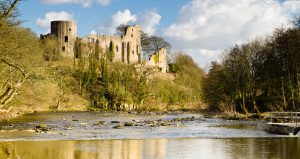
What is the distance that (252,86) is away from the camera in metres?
63.3

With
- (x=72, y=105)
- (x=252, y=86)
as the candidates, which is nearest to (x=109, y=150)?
(x=252, y=86)

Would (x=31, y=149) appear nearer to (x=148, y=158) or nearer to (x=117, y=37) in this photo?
(x=148, y=158)

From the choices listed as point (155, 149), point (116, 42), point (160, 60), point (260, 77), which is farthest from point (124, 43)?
point (155, 149)

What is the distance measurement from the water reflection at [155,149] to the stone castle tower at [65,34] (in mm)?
78771

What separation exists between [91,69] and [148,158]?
75.9 meters

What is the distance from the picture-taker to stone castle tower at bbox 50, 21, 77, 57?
4090 inches

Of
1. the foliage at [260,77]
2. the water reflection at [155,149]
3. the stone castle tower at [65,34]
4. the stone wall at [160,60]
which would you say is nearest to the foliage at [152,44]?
the stone wall at [160,60]

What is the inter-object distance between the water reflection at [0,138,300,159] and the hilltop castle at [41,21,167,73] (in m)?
79.1

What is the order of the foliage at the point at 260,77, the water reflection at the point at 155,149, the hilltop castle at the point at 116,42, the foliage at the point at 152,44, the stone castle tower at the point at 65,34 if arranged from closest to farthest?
the water reflection at the point at 155,149 → the foliage at the point at 260,77 → the stone castle tower at the point at 65,34 → the hilltop castle at the point at 116,42 → the foliage at the point at 152,44

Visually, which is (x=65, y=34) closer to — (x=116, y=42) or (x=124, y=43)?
(x=116, y=42)

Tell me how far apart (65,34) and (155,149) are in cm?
8395

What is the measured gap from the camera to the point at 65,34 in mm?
104000

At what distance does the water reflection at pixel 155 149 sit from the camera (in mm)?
20328

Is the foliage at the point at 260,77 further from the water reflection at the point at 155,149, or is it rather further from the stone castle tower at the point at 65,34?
the stone castle tower at the point at 65,34
